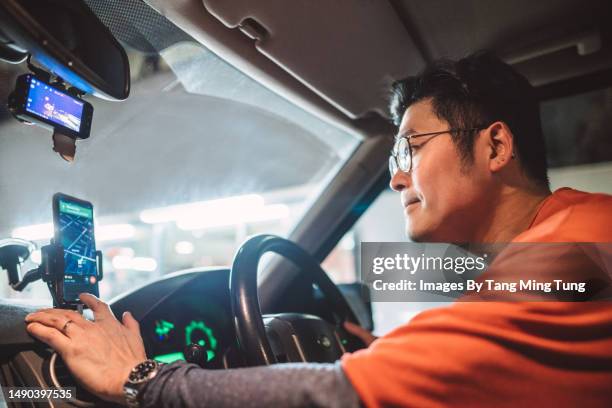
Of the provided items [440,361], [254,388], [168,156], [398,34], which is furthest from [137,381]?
[168,156]

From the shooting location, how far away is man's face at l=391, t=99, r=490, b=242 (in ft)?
4.53

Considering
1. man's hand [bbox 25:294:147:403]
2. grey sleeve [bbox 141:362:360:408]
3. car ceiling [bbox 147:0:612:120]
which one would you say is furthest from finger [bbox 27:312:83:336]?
car ceiling [bbox 147:0:612:120]

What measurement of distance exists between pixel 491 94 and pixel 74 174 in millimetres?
1392

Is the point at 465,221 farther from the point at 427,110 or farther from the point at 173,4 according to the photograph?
the point at 173,4

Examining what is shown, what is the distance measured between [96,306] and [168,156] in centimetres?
151

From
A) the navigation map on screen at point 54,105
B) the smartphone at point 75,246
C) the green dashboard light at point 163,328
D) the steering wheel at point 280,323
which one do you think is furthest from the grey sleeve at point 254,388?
the navigation map on screen at point 54,105

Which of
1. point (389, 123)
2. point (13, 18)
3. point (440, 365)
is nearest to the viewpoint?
point (440, 365)

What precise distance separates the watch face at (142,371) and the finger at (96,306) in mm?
231

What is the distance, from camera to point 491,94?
4.83 feet

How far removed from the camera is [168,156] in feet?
8.34

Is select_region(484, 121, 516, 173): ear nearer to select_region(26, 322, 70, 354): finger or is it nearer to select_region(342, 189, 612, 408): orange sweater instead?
select_region(342, 189, 612, 408): orange sweater

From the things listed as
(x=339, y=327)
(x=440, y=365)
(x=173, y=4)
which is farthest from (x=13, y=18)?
(x=339, y=327)

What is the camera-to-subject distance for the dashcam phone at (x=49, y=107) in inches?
42.8

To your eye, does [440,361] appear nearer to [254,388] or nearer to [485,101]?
[254,388]
